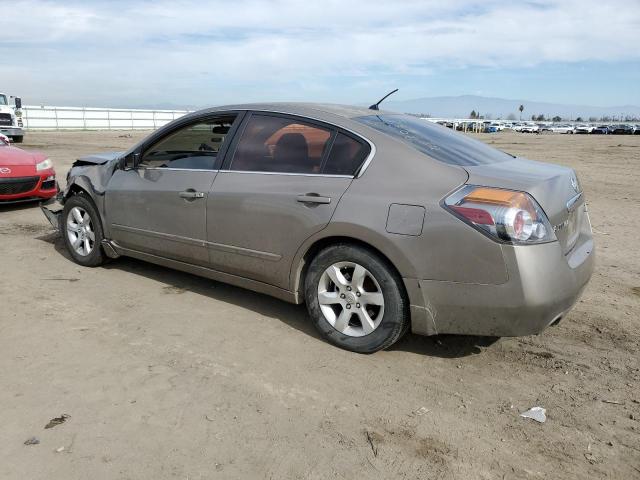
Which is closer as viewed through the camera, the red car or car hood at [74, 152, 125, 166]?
car hood at [74, 152, 125, 166]

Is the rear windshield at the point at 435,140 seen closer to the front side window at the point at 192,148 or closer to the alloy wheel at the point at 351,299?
the alloy wheel at the point at 351,299

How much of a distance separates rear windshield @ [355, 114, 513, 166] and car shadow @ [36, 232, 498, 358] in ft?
4.21

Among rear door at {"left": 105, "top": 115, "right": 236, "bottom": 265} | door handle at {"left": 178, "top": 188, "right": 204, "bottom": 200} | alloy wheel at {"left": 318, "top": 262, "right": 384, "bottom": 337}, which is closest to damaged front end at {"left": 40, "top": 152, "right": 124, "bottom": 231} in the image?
rear door at {"left": 105, "top": 115, "right": 236, "bottom": 265}

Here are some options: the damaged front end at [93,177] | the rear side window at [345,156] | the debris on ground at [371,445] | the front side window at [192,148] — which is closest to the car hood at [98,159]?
the damaged front end at [93,177]

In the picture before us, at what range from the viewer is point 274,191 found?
3.96m

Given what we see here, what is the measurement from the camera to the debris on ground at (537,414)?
2982mm

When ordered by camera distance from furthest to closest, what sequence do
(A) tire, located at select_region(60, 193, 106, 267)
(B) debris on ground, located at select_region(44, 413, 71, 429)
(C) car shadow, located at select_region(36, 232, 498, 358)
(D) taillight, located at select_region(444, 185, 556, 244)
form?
1. (A) tire, located at select_region(60, 193, 106, 267)
2. (C) car shadow, located at select_region(36, 232, 498, 358)
3. (D) taillight, located at select_region(444, 185, 556, 244)
4. (B) debris on ground, located at select_region(44, 413, 71, 429)

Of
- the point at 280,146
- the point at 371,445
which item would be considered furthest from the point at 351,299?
the point at 280,146

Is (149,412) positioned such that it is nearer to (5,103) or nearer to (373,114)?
(373,114)

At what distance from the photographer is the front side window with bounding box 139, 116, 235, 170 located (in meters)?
4.48

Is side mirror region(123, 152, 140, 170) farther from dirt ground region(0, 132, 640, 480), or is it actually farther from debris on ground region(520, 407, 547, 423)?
debris on ground region(520, 407, 547, 423)

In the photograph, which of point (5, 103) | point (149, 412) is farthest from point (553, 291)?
point (5, 103)

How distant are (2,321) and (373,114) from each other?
3.24m

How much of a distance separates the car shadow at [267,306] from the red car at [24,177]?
2242 millimetres
